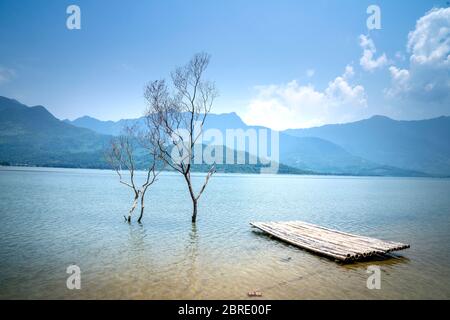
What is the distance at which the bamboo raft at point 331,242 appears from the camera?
1605 cm

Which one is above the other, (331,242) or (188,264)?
(331,242)

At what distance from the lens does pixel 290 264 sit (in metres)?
15.4

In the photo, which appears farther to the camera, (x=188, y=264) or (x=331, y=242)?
(x=331, y=242)

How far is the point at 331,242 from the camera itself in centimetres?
1856

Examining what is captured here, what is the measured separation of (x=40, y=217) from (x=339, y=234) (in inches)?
1114

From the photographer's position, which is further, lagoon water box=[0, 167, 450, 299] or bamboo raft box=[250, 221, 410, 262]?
bamboo raft box=[250, 221, 410, 262]

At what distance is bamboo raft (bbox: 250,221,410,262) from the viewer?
1605 centimetres

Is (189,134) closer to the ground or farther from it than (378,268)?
farther from it

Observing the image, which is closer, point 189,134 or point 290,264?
point 290,264

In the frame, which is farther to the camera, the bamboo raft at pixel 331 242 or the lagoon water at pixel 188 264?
the bamboo raft at pixel 331 242

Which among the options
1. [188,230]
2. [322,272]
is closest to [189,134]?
[188,230]

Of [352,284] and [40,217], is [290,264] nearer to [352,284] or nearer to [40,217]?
[352,284]
